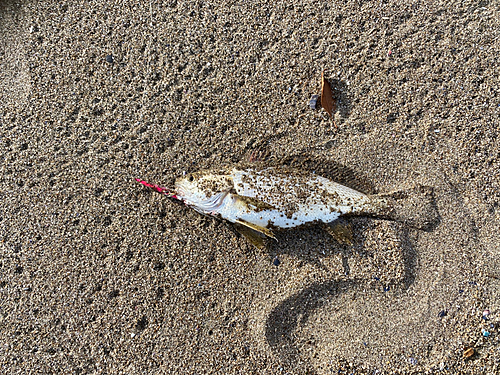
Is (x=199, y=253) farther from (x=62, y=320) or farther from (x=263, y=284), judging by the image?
(x=62, y=320)

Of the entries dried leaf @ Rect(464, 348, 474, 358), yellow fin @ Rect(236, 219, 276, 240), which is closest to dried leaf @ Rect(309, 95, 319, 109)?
yellow fin @ Rect(236, 219, 276, 240)

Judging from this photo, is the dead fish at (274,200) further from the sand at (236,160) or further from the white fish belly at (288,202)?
the sand at (236,160)

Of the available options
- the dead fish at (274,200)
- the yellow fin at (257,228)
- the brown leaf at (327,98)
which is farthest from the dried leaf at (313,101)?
the yellow fin at (257,228)

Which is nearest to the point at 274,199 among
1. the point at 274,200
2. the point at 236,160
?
the point at 274,200

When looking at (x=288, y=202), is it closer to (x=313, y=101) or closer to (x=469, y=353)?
(x=313, y=101)

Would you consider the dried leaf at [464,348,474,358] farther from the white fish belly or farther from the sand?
the white fish belly

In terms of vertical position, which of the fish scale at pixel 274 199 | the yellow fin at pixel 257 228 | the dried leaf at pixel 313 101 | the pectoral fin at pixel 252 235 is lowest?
the pectoral fin at pixel 252 235
